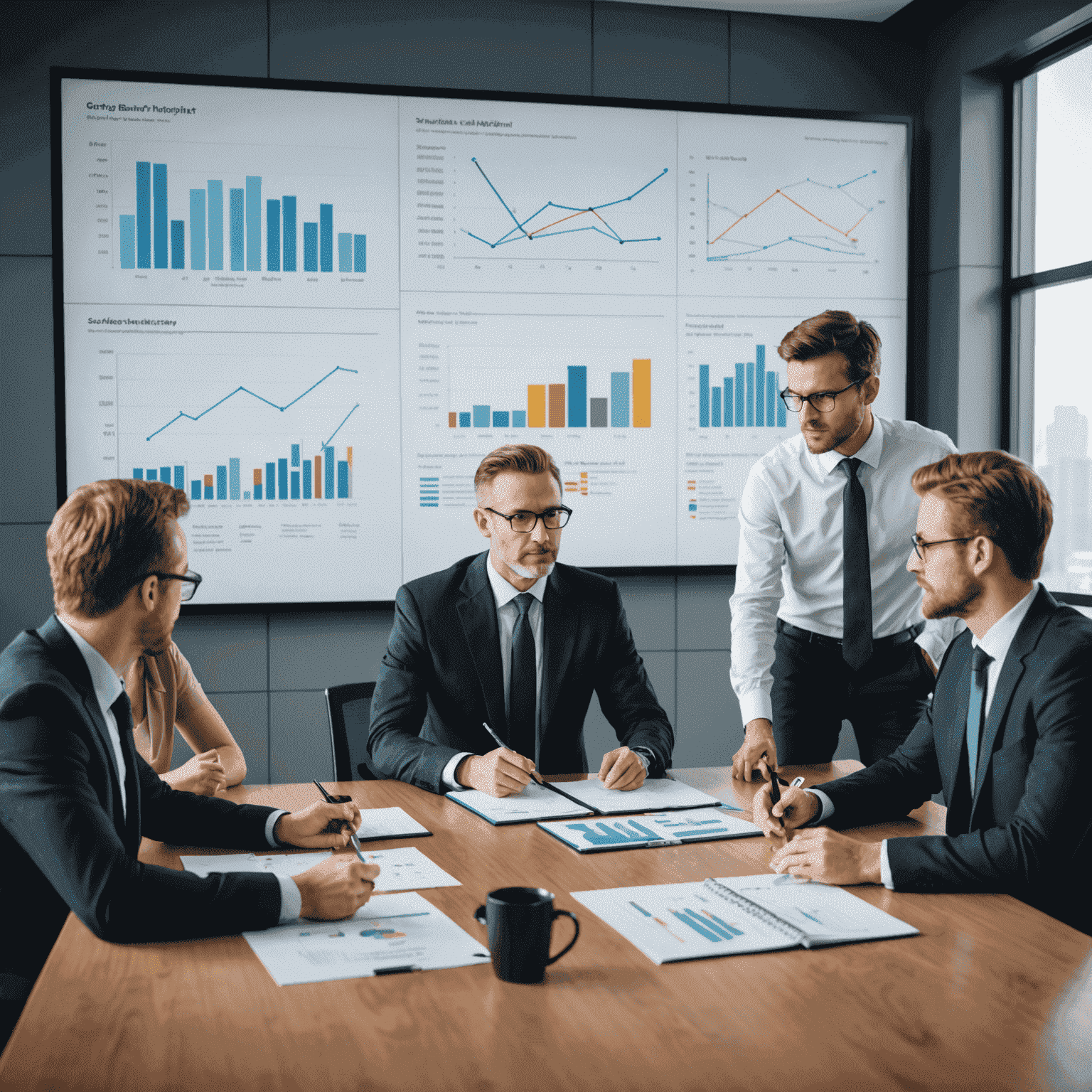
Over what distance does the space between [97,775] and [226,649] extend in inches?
95.8

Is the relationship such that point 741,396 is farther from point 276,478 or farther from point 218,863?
point 218,863

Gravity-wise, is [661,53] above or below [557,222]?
above

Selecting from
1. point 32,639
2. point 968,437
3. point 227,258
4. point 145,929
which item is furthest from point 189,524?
point 968,437

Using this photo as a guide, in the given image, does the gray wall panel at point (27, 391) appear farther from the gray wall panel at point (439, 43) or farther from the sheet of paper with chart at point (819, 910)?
the sheet of paper with chart at point (819, 910)

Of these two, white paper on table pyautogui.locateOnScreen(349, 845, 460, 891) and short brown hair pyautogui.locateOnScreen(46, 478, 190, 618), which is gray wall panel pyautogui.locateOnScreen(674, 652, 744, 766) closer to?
white paper on table pyautogui.locateOnScreen(349, 845, 460, 891)

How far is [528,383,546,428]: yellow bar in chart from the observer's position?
4051 mm

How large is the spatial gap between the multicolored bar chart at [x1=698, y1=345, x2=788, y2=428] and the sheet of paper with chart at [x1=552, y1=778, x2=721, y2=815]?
2.19 metres

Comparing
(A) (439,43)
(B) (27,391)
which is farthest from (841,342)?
(B) (27,391)

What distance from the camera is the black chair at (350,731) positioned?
106 inches

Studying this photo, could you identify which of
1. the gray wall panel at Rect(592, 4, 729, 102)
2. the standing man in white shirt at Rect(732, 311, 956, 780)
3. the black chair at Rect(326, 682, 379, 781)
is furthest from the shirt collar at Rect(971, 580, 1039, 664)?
the gray wall panel at Rect(592, 4, 729, 102)

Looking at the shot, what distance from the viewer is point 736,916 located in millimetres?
1466

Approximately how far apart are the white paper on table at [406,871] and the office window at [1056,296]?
303 centimetres

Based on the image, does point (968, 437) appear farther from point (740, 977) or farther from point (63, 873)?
point (63, 873)

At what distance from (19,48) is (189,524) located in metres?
1.69
